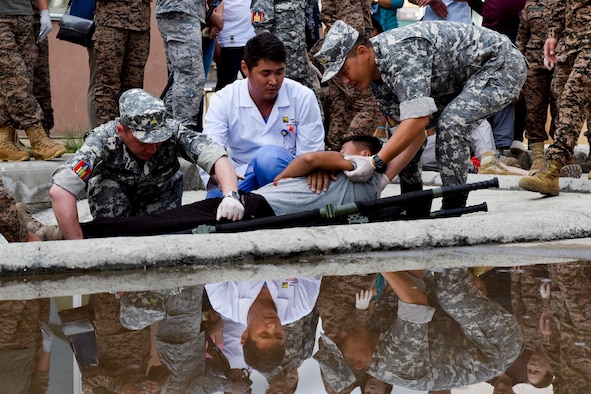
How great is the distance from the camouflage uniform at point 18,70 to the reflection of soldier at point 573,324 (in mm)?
4173

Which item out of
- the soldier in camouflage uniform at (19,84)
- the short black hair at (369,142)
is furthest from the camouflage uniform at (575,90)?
the soldier in camouflage uniform at (19,84)

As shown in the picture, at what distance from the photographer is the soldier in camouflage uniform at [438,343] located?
2.37 meters

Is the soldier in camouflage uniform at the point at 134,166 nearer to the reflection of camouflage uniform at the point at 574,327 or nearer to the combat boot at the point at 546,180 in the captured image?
the reflection of camouflage uniform at the point at 574,327

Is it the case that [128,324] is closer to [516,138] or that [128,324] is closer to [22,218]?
[22,218]

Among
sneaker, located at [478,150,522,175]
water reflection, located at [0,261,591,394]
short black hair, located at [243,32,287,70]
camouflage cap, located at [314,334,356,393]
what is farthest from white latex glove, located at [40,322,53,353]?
sneaker, located at [478,150,522,175]

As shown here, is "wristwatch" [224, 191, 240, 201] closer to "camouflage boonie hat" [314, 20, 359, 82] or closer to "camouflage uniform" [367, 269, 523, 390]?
"camouflage boonie hat" [314, 20, 359, 82]

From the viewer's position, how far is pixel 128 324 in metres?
2.97

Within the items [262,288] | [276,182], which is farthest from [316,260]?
[276,182]

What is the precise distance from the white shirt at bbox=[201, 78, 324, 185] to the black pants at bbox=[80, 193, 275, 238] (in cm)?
89

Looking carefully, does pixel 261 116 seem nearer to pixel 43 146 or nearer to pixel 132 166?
pixel 132 166

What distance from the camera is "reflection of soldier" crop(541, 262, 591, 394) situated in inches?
87.2

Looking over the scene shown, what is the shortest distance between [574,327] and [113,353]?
1273 millimetres

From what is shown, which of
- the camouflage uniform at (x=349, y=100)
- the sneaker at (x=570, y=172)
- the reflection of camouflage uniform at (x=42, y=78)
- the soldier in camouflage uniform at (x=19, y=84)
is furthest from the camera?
the camouflage uniform at (x=349, y=100)

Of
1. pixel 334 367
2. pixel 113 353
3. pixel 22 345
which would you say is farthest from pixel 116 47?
pixel 334 367
